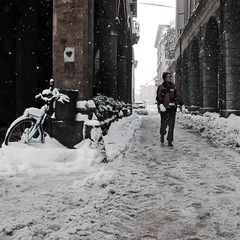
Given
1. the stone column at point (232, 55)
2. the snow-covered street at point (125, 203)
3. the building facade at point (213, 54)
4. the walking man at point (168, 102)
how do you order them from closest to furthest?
the snow-covered street at point (125, 203) → the walking man at point (168, 102) → the stone column at point (232, 55) → the building facade at point (213, 54)

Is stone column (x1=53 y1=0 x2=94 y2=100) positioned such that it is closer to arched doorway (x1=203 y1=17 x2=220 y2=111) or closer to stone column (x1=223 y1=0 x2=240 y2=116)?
stone column (x1=223 y1=0 x2=240 y2=116)

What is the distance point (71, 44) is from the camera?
741 cm

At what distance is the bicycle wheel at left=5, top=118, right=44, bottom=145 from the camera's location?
6.43 meters

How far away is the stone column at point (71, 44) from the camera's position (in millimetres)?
7375

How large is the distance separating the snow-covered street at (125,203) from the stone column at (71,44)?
2.24 meters

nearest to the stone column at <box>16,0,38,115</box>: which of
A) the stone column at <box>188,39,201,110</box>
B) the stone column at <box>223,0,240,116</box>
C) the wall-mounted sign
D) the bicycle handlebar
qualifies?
the wall-mounted sign

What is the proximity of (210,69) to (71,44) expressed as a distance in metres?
13.5

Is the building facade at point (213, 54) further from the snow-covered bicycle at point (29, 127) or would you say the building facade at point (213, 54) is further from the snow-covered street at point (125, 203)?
the snow-covered bicycle at point (29, 127)

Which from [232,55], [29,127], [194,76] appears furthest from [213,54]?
[29,127]

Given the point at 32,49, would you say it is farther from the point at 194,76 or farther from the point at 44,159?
the point at 194,76

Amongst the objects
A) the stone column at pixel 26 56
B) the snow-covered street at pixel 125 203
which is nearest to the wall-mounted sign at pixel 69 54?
the snow-covered street at pixel 125 203

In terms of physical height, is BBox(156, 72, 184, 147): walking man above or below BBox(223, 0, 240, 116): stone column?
below

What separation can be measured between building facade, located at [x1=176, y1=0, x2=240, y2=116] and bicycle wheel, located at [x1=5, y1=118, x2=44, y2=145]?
9887 mm

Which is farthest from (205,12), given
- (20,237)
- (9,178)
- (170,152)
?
(20,237)
